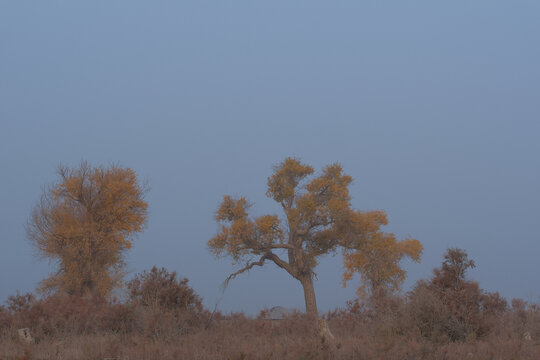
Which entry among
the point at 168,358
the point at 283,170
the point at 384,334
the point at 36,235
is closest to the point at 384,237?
the point at 283,170

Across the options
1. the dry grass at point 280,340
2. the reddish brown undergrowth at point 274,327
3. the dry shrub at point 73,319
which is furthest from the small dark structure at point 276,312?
the dry shrub at point 73,319

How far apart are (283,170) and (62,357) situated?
2082 cm

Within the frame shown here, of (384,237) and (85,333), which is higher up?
(384,237)

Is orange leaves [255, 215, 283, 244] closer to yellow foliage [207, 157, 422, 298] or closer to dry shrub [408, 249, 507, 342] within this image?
yellow foliage [207, 157, 422, 298]

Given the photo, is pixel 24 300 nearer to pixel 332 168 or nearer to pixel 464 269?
pixel 464 269

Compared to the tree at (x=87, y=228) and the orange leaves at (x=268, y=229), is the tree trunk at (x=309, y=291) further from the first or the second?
the tree at (x=87, y=228)

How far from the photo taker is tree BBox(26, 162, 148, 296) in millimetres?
27406

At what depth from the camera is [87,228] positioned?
2747 cm

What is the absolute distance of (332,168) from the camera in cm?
2927

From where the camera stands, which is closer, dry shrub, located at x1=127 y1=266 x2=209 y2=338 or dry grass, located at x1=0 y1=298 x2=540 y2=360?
dry grass, located at x1=0 y1=298 x2=540 y2=360

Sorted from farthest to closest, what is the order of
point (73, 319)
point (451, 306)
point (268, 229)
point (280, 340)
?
point (268, 229)
point (73, 319)
point (451, 306)
point (280, 340)

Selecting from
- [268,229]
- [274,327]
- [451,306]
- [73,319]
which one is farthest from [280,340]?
[268,229]

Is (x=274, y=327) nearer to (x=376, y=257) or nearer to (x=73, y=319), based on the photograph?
(x=73, y=319)

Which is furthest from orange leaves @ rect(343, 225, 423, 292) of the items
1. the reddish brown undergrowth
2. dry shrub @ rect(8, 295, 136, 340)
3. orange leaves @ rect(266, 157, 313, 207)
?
dry shrub @ rect(8, 295, 136, 340)
